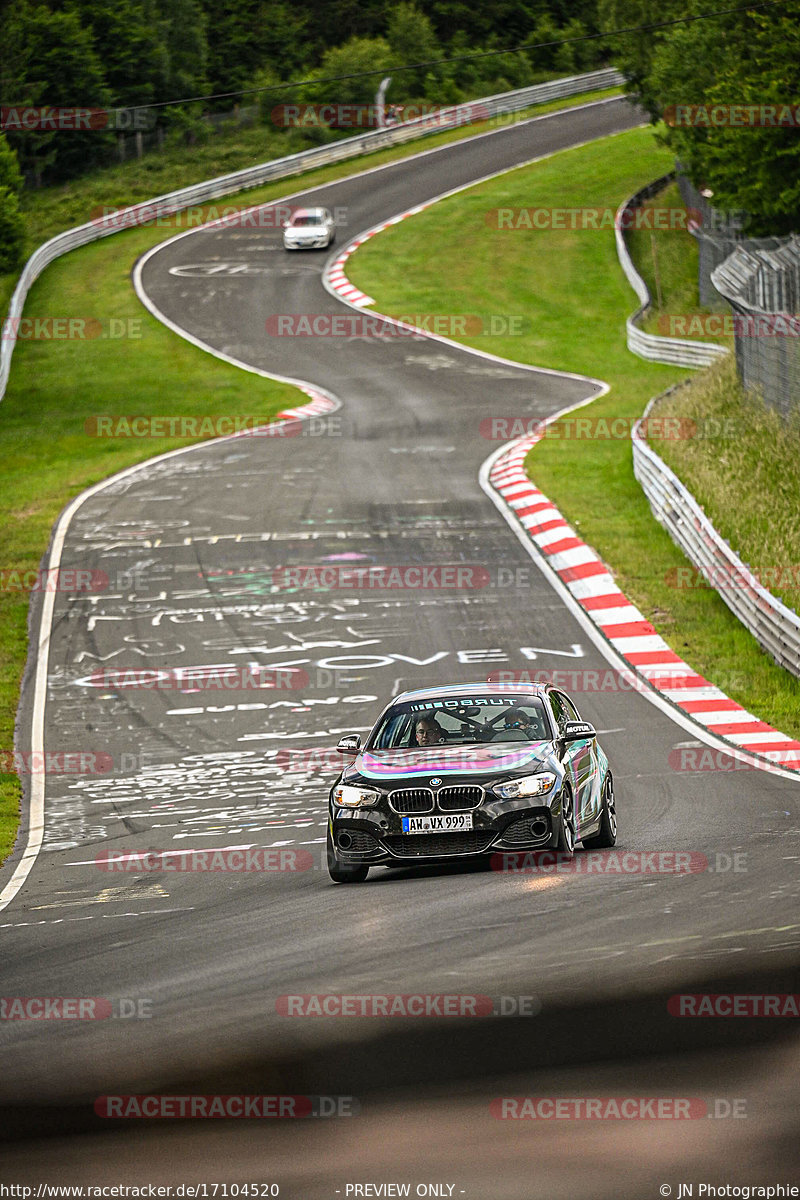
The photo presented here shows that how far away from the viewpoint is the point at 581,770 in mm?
11344

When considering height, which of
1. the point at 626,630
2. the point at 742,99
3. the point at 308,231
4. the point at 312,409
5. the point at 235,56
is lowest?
the point at 312,409

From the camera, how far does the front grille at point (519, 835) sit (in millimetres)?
10578

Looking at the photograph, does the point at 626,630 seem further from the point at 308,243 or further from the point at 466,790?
the point at 308,243

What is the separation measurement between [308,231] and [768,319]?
112 feet

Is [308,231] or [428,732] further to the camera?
[308,231]

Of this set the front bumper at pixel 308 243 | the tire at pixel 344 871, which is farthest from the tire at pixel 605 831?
the front bumper at pixel 308 243

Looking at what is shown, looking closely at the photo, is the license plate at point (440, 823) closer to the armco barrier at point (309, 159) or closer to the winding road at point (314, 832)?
the winding road at point (314, 832)

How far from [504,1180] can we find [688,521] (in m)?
19.5

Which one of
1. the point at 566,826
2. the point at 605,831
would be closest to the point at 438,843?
the point at 566,826

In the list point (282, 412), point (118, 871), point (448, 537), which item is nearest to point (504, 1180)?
point (118, 871)

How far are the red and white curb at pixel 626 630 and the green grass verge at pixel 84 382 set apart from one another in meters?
7.40

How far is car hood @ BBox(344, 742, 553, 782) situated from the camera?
10.8 meters

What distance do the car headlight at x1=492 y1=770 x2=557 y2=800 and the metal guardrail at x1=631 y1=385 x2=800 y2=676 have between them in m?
8.21

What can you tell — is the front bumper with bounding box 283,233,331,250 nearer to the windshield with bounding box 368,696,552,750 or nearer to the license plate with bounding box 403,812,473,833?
the windshield with bounding box 368,696,552,750
